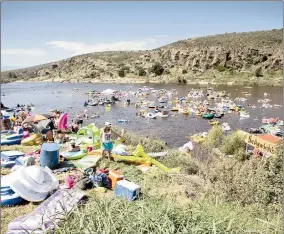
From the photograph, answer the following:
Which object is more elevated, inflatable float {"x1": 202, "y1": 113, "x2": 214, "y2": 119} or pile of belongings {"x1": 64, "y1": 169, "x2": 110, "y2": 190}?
pile of belongings {"x1": 64, "y1": 169, "x2": 110, "y2": 190}

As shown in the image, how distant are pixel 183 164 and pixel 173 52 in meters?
89.5

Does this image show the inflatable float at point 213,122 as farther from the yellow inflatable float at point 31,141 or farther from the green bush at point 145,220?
the green bush at point 145,220

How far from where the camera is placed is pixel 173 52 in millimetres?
98938

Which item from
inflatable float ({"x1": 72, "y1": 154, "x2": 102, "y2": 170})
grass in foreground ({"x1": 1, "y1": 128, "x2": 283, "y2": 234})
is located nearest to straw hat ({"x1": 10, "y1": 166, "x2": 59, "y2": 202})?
grass in foreground ({"x1": 1, "y1": 128, "x2": 283, "y2": 234})

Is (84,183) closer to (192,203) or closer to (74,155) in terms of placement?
(192,203)

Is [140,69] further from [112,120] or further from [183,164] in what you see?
[183,164]

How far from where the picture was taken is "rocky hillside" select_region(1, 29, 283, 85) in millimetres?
77625

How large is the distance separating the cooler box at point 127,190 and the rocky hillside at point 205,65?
62.4 m

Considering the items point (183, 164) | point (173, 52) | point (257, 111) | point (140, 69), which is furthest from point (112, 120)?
point (173, 52)

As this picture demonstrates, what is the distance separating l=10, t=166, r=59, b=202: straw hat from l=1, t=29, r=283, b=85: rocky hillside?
207 ft

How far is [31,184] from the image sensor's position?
7941 millimetres

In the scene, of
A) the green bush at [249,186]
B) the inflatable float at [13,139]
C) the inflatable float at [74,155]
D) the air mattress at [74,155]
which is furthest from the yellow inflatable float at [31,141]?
the green bush at [249,186]

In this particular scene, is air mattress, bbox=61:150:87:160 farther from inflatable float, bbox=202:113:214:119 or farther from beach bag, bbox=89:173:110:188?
inflatable float, bbox=202:113:214:119

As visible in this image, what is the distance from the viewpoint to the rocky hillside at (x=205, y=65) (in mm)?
77625
